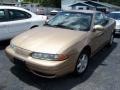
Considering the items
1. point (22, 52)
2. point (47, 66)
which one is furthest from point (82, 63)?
point (22, 52)

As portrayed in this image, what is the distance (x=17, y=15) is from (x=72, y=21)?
9.14 feet

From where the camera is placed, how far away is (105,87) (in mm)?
4688

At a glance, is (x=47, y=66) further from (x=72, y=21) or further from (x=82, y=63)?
(x=72, y=21)

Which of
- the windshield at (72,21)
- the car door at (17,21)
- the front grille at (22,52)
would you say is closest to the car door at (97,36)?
the windshield at (72,21)

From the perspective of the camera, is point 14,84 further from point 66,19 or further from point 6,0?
point 6,0

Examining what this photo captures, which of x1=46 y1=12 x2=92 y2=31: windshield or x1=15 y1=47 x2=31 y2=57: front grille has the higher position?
x1=46 y1=12 x2=92 y2=31: windshield

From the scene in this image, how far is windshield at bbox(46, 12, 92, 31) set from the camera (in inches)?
221

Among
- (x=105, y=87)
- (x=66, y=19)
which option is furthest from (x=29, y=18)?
(x=105, y=87)

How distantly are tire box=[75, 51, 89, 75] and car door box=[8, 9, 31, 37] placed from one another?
10.9 ft

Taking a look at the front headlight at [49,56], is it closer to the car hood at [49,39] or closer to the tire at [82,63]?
the car hood at [49,39]

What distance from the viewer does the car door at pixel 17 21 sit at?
7.64 m

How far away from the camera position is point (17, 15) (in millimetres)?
7895

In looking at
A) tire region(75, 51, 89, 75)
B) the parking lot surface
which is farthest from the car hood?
the parking lot surface

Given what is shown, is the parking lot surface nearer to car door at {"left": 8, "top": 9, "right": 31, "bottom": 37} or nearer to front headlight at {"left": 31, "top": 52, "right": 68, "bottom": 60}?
front headlight at {"left": 31, "top": 52, "right": 68, "bottom": 60}
